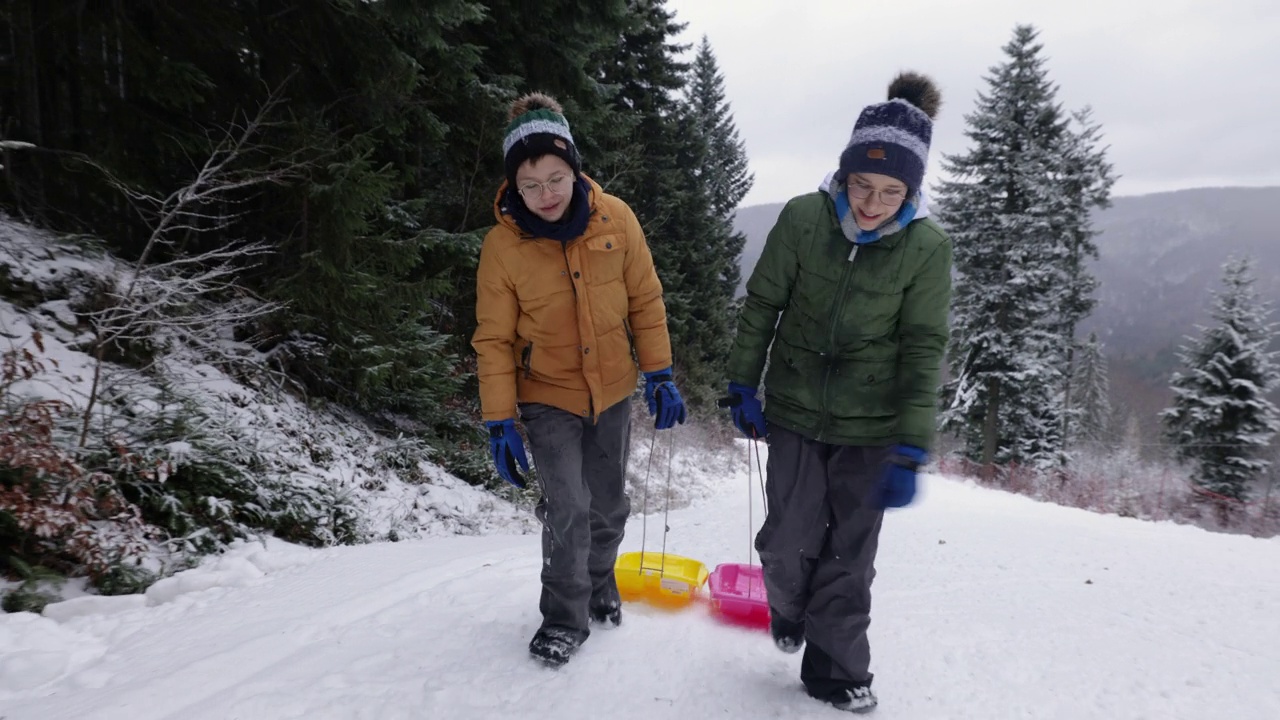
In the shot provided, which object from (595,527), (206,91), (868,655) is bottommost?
(868,655)

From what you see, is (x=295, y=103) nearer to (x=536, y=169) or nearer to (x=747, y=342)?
(x=536, y=169)

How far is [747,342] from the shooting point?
2455 mm

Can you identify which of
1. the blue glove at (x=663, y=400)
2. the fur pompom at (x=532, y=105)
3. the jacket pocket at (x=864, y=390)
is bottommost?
the blue glove at (x=663, y=400)

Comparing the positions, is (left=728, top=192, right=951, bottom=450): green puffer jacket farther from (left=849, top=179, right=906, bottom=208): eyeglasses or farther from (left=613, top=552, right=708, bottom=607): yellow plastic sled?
(left=613, top=552, right=708, bottom=607): yellow plastic sled

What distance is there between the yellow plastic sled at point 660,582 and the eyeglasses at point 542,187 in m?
1.82

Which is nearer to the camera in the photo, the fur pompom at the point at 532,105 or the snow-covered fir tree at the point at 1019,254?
the fur pompom at the point at 532,105

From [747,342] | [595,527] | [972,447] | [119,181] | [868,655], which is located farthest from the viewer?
[972,447]

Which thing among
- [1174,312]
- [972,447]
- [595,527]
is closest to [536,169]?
[595,527]

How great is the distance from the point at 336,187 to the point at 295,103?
3.80 ft

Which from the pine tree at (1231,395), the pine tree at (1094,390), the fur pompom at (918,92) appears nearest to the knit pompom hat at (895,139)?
the fur pompom at (918,92)

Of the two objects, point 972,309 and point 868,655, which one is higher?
point 972,309

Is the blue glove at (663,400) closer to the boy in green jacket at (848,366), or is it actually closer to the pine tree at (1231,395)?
the boy in green jacket at (848,366)

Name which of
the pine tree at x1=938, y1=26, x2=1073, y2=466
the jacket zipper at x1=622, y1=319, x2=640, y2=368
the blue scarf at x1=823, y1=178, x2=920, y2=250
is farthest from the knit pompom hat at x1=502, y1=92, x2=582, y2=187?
the pine tree at x1=938, y1=26, x2=1073, y2=466

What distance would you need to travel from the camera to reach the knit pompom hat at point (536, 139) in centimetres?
232
